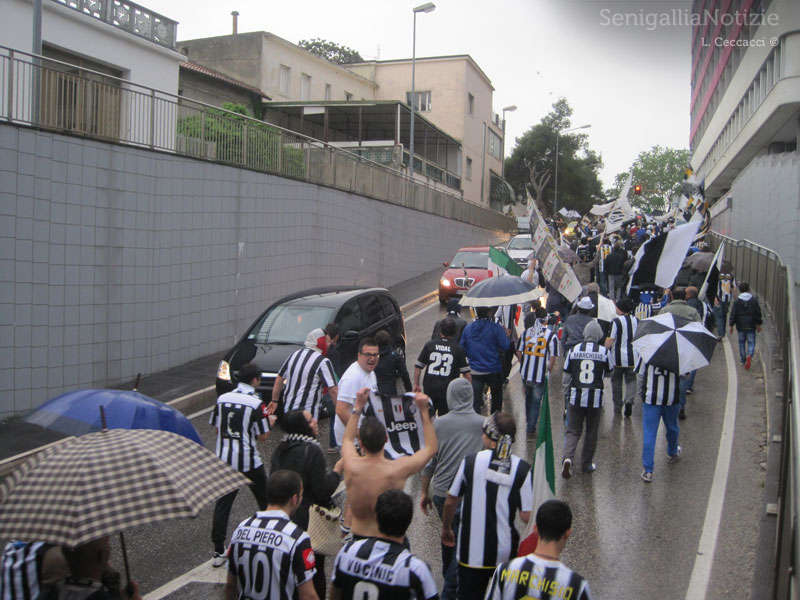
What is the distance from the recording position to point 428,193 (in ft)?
104

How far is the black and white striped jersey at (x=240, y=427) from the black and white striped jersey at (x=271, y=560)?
2283 millimetres

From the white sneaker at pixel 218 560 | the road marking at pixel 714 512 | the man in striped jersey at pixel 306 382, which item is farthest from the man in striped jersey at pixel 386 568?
the man in striped jersey at pixel 306 382

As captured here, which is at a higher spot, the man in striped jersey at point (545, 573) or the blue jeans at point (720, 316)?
the blue jeans at point (720, 316)

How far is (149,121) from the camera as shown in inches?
535

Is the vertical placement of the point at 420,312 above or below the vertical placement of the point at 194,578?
above

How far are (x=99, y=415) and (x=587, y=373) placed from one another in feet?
17.3

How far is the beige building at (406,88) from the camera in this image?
129ft

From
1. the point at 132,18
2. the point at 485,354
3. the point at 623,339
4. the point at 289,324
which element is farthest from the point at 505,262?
the point at 132,18

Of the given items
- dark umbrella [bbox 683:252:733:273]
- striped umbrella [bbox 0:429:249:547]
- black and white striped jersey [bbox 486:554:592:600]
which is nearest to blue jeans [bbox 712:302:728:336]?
dark umbrella [bbox 683:252:733:273]

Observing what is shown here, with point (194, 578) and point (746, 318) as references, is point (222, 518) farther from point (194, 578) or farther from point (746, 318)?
point (746, 318)

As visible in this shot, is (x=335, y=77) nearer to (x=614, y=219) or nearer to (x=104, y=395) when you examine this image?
(x=614, y=219)

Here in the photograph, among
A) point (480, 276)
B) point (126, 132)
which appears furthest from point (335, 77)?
point (126, 132)

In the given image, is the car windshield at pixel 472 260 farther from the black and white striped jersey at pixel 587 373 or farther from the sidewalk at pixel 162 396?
the black and white striped jersey at pixel 587 373

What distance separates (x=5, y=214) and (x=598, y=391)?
27.2 ft
